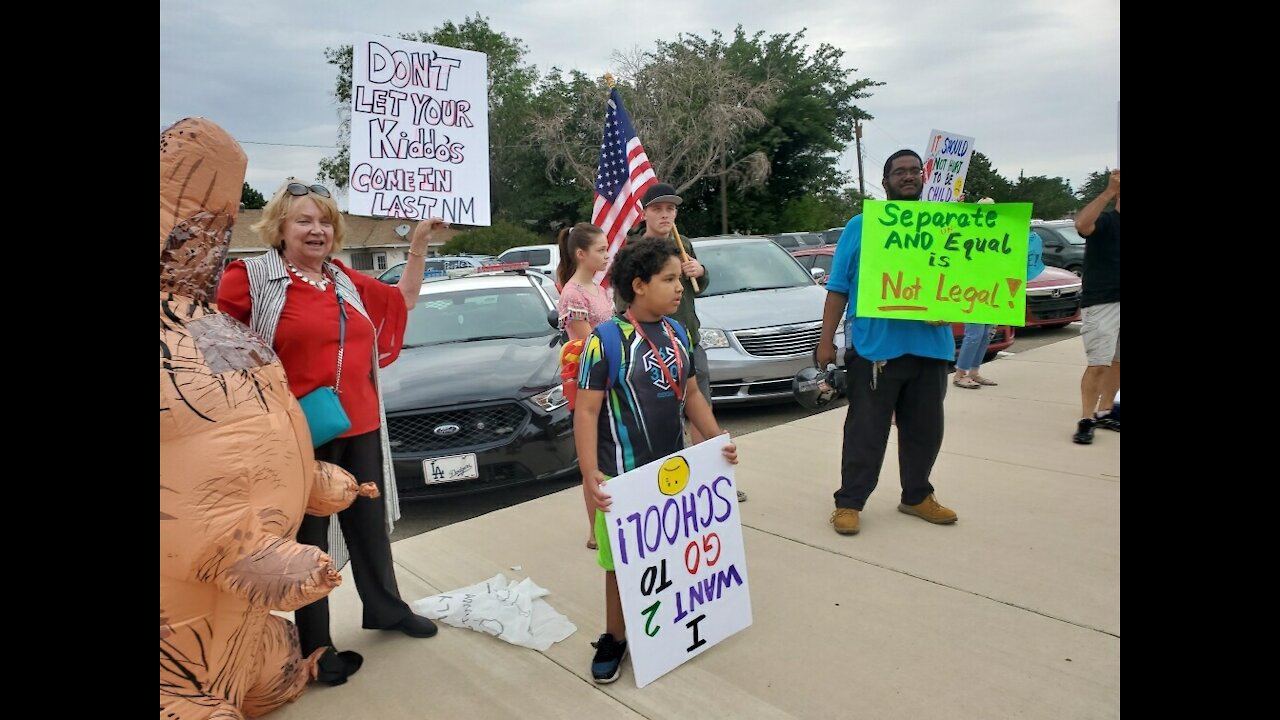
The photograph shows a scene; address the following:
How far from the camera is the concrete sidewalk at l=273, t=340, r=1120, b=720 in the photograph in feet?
8.76

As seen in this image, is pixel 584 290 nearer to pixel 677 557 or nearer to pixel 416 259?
pixel 416 259

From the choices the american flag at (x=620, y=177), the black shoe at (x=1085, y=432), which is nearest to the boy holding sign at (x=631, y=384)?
the american flag at (x=620, y=177)

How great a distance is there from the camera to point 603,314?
156 inches

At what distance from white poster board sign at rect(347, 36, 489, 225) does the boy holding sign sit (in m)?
0.80

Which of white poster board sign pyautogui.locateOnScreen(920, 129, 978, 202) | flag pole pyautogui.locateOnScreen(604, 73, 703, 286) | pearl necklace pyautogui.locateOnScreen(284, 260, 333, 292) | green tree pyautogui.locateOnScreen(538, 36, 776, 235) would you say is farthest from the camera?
green tree pyautogui.locateOnScreen(538, 36, 776, 235)

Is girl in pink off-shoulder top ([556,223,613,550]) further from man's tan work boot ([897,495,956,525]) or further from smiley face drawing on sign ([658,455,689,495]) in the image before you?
man's tan work boot ([897,495,956,525])

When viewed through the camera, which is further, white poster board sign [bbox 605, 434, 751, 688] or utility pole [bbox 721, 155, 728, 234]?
utility pole [bbox 721, 155, 728, 234]

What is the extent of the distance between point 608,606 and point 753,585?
924 mm

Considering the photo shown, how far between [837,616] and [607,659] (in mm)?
1018

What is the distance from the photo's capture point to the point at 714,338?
23.1 ft

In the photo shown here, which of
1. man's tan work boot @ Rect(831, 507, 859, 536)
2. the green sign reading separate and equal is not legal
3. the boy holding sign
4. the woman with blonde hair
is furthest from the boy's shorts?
the woman with blonde hair

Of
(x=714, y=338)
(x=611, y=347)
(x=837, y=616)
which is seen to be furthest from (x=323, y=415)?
(x=714, y=338)
